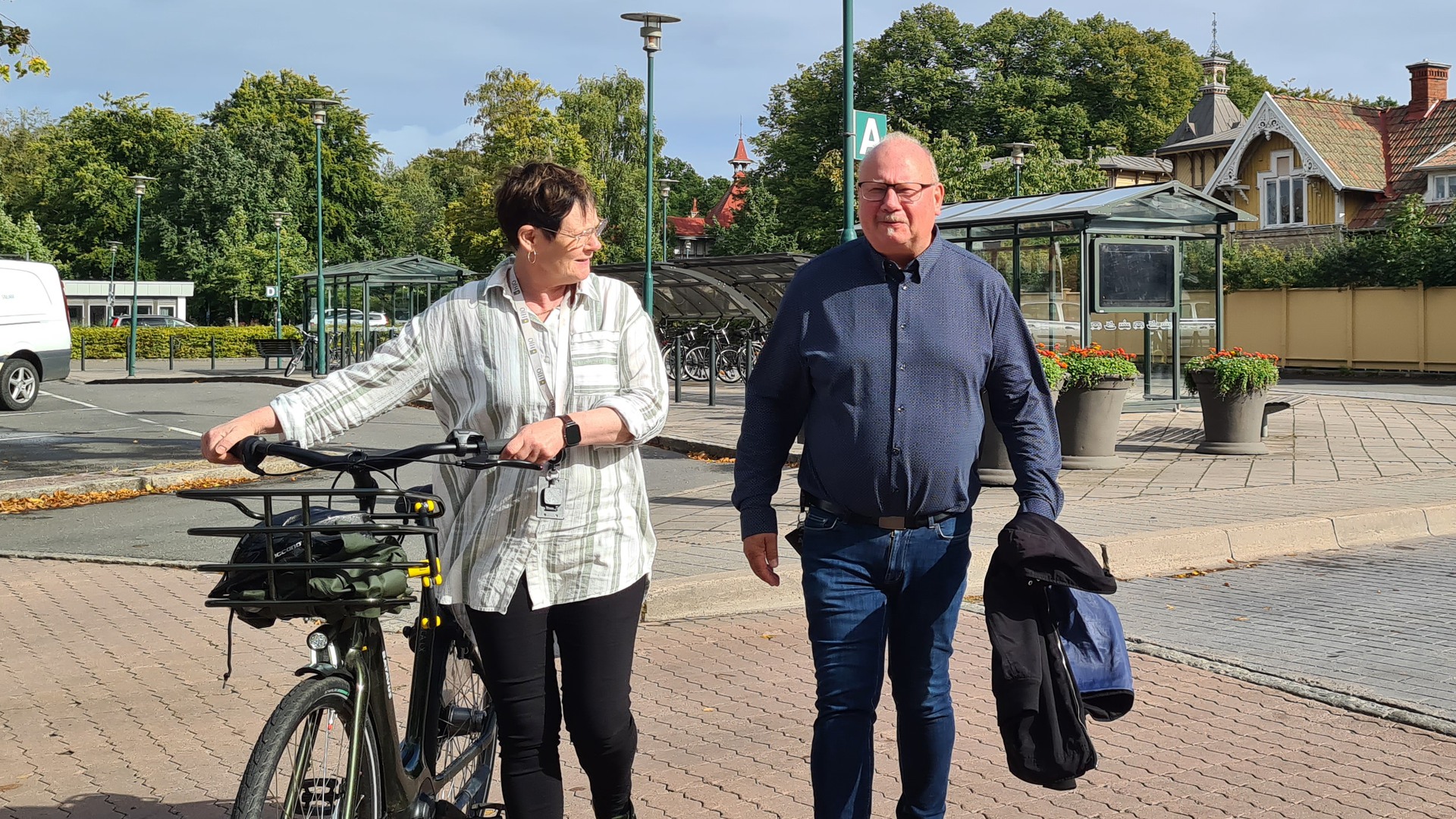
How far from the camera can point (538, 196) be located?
3.11m

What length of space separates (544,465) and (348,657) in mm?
556

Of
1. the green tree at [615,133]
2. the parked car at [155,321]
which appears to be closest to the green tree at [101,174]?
the parked car at [155,321]

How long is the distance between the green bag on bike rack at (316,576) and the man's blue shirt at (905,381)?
994mm

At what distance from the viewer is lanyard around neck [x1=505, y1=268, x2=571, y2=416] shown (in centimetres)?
312

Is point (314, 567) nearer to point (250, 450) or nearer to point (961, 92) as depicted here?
point (250, 450)

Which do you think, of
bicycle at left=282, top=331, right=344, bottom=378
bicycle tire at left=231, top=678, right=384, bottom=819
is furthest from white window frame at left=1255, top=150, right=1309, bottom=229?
bicycle tire at left=231, top=678, right=384, bottom=819

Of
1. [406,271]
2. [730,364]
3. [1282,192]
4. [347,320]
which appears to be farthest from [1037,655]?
[1282,192]

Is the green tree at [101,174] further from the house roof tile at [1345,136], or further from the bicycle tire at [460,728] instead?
the bicycle tire at [460,728]

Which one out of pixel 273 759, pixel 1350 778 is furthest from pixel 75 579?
pixel 1350 778

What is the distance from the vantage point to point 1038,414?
327 cm

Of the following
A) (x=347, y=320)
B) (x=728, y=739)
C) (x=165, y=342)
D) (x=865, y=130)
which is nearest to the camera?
(x=728, y=739)

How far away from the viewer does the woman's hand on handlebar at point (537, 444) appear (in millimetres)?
2812

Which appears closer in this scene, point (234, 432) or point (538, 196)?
point (234, 432)

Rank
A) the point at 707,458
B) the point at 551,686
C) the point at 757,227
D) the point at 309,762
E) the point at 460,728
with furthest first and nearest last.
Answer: the point at 757,227
the point at 707,458
the point at 460,728
the point at 551,686
the point at 309,762
